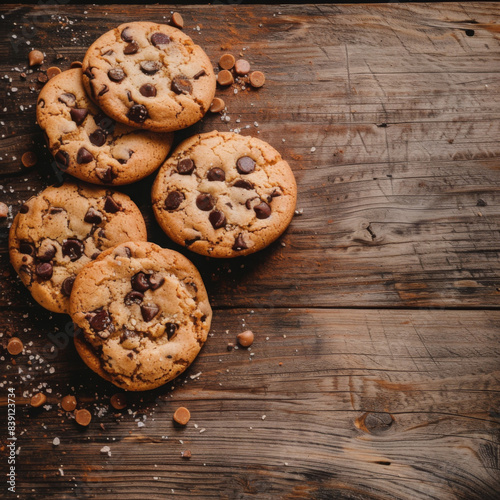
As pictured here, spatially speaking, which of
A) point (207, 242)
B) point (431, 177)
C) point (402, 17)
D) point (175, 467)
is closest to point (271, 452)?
point (175, 467)

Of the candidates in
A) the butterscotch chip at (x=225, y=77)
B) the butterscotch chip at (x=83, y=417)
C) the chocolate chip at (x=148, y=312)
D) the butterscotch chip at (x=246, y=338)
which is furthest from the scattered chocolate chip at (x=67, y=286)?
the butterscotch chip at (x=225, y=77)

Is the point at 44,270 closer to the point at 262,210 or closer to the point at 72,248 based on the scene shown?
the point at 72,248

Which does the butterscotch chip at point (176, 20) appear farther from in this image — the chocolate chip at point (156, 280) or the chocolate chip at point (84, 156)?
the chocolate chip at point (156, 280)

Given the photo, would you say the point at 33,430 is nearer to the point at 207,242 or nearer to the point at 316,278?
the point at 207,242

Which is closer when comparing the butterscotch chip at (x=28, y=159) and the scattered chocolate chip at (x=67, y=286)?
the scattered chocolate chip at (x=67, y=286)

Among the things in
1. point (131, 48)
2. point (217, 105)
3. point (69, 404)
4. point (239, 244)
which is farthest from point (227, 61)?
point (69, 404)

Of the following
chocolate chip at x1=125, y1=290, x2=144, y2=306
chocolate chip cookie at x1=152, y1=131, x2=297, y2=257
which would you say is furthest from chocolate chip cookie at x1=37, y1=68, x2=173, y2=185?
chocolate chip at x1=125, y1=290, x2=144, y2=306

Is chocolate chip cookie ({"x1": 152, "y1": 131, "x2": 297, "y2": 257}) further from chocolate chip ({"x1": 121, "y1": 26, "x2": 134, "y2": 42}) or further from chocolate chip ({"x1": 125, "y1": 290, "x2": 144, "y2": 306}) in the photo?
chocolate chip ({"x1": 121, "y1": 26, "x2": 134, "y2": 42})
